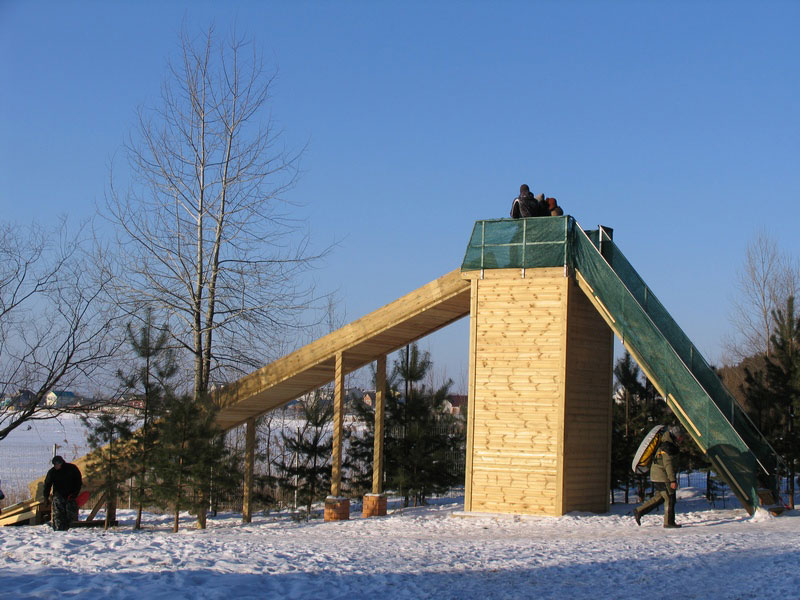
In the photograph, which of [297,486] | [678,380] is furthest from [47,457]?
[678,380]

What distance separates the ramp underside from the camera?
16.6m

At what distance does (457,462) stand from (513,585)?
521 inches

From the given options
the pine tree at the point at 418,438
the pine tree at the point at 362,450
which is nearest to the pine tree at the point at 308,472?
the pine tree at the point at 362,450

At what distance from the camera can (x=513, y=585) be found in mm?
8617

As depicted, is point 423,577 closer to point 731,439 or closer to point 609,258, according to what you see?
point 731,439

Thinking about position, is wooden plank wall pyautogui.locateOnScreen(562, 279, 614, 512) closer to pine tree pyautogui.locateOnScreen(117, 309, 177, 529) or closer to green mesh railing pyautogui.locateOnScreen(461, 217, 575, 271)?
green mesh railing pyautogui.locateOnScreen(461, 217, 575, 271)

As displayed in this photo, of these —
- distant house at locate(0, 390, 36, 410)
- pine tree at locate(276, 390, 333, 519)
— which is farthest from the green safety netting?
distant house at locate(0, 390, 36, 410)

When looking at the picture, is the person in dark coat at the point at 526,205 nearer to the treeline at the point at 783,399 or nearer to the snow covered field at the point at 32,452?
the treeline at the point at 783,399

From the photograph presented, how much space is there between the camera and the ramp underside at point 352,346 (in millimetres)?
16641

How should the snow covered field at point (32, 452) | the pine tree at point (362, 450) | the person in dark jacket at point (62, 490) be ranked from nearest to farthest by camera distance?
the person in dark jacket at point (62, 490) < the pine tree at point (362, 450) < the snow covered field at point (32, 452)

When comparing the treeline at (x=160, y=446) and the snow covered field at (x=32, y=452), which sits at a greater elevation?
the treeline at (x=160, y=446)

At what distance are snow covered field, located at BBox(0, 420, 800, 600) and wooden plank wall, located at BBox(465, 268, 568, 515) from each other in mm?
1555

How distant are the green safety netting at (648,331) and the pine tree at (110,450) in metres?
8.04

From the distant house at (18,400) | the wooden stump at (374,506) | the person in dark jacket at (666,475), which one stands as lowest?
the wooden stump at (374,506)
